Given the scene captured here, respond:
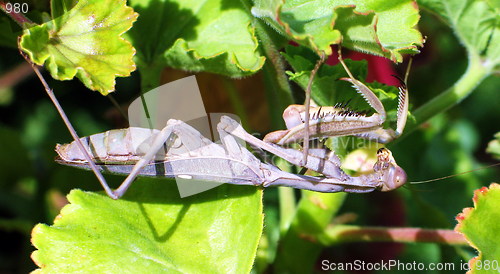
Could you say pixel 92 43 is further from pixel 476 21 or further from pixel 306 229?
pixel 476 21

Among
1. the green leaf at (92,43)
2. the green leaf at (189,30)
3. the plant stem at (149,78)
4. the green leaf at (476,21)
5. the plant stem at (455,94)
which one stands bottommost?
the plant stem at (455,94)

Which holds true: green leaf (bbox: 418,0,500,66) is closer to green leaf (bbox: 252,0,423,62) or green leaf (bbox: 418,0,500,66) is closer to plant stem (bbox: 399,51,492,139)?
plant stem (bbox: 399,51,492,139)

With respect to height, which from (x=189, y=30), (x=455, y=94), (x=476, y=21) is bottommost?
(x=455, y=94)

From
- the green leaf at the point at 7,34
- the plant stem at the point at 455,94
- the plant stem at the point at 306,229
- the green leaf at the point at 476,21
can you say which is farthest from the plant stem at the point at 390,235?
the green leaf at the point at 7,34

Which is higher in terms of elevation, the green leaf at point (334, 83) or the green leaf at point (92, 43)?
the green leaf at point (92, 43)

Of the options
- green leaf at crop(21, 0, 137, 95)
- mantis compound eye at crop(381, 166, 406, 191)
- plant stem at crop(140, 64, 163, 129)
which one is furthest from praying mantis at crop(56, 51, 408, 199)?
green leaf at crop(21, 0, 137, 95)

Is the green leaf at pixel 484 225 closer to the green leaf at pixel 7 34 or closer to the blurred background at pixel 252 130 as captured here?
the blurred background at pixel 252 130

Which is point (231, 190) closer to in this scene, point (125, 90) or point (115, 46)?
point (115, 46)

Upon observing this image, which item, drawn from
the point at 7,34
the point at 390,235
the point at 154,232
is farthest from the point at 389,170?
the point at 7,34
